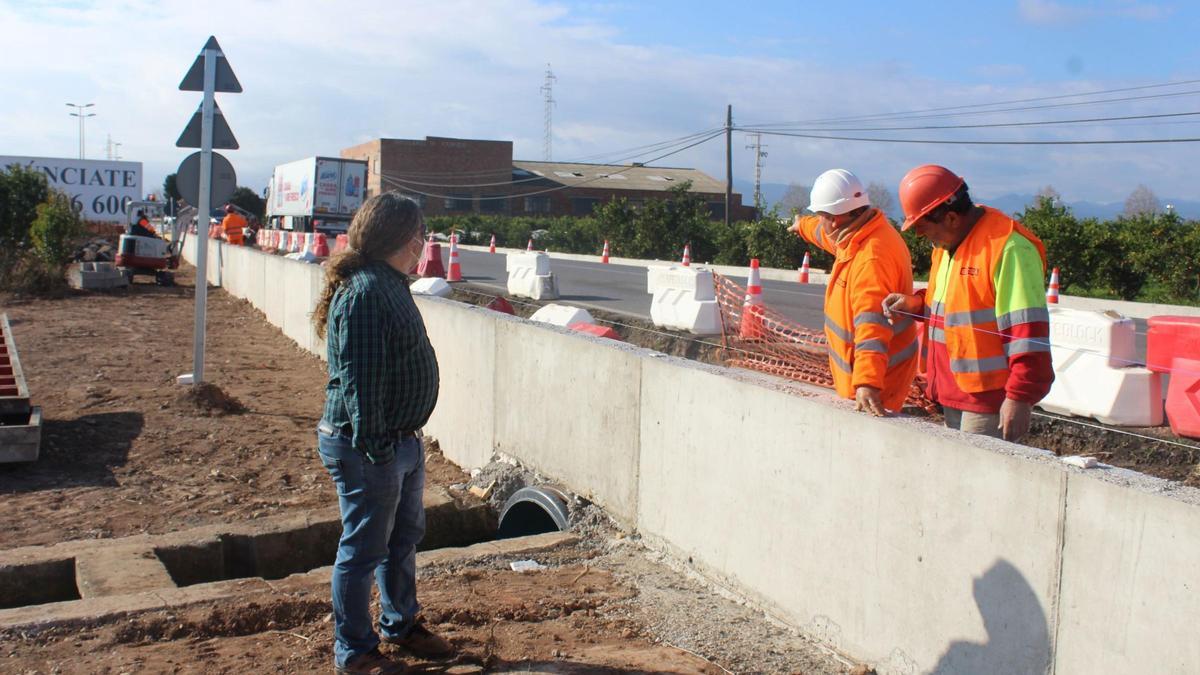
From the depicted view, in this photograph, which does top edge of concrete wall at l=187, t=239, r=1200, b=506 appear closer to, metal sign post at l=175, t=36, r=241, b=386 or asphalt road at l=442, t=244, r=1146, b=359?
metal sign post at l=175, t=36, r=241, b=386

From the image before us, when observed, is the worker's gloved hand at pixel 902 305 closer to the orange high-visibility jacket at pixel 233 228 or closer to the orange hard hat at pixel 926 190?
the orange hard hat at pixel 926 190

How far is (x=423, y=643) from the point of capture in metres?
3.83

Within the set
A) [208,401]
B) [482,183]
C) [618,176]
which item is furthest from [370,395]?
[618,176]

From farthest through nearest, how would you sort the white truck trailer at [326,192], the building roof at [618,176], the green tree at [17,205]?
the building roof at [618,176]
the white truck trailer at [326,192]
the green tree at [17,205]

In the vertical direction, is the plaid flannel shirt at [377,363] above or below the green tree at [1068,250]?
below

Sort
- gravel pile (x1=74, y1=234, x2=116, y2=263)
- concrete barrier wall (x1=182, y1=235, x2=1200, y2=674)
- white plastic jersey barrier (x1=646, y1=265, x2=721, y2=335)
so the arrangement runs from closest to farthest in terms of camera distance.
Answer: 1. concrete barrier wall (x1=182, y1=235, x2=1200, y2=674)
2. white plastic jersey barrier (x1=646, y1=265, x2=721, y2=335)
3. gravel pile (x1=74, y1=234, x2=116, y2=263)

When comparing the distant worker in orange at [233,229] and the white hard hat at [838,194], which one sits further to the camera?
the distant worker in orange at [233,229]

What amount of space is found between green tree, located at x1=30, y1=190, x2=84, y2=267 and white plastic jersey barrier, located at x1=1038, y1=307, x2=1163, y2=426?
20.3 metres

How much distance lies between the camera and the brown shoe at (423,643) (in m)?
3.83

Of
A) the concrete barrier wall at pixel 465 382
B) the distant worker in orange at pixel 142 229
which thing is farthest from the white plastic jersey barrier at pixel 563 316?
the distant worker in orange at pixel 142 229

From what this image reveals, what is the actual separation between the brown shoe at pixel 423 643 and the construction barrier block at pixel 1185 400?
5028mm

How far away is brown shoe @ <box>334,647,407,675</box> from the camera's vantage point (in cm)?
361

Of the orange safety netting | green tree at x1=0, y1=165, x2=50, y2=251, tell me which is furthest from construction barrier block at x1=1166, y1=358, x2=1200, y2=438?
green tree at x1=0, y1=165, x2=50, y2=251

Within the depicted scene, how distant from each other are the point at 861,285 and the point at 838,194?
41cm
